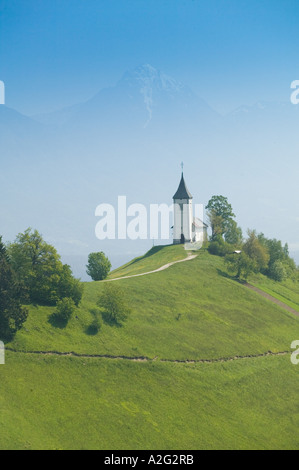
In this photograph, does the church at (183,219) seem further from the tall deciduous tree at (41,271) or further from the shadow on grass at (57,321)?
the shadow on grass at (57,321)

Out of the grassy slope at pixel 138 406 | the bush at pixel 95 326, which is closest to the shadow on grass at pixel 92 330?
the bush at pixel 95 326

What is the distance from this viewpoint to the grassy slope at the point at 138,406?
165ft

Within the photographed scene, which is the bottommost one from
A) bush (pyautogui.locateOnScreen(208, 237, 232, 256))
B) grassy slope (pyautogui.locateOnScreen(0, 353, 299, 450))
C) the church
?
grassy slope (pyautogui.locateOnScreen(0, 353, 299, 450))

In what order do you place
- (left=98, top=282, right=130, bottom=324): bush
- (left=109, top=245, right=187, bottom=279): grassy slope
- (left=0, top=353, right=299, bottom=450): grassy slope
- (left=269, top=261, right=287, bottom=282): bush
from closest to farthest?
(left=0, top=353, right=299, bottom=450): grassy slope
(left=98, top=282, right=130, bottom=324): bush
(left=109, top=245, right=187, bottom=279): grassy slope
(left=269, top=261, right=287, bottom=282): bush

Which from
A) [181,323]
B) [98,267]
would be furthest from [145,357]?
[98,267]

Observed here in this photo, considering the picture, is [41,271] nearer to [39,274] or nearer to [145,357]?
[39,274]

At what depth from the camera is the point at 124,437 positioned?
51906mm

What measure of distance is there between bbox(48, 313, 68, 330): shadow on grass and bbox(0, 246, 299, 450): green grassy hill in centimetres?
68

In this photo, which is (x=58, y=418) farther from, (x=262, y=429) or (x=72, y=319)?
(x=262, y=429)

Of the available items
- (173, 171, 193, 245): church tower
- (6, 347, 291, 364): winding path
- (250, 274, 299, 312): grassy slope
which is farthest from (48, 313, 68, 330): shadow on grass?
(173, 171, 193, 245): church tower

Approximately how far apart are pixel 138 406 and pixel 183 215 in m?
76.5

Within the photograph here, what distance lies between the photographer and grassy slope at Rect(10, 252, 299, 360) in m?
66.1

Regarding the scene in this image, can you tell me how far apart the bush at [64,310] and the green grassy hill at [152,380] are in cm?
149

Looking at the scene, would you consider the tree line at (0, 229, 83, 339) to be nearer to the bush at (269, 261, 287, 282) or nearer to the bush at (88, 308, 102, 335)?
the bush at (88, 308, 102, 335)
